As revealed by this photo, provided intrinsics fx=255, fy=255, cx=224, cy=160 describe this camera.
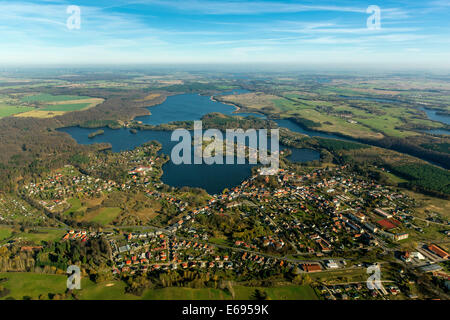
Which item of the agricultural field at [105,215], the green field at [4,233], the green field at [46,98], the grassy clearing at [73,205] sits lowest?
the green field at [4,233]

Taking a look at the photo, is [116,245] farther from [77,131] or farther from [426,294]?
[77,131]

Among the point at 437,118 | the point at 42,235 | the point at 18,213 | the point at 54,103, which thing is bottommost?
the point at 42,235

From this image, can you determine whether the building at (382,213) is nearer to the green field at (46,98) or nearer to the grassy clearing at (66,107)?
the grassy clearing at (66,107)

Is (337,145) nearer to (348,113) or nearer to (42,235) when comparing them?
(348,113)

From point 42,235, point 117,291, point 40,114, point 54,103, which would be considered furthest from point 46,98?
point 117,291

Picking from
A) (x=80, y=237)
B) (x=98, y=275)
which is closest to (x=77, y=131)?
(x=80, y=237)

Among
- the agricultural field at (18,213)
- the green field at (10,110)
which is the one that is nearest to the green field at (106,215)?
the agricultural field at (18,213)

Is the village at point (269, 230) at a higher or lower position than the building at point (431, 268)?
higher
